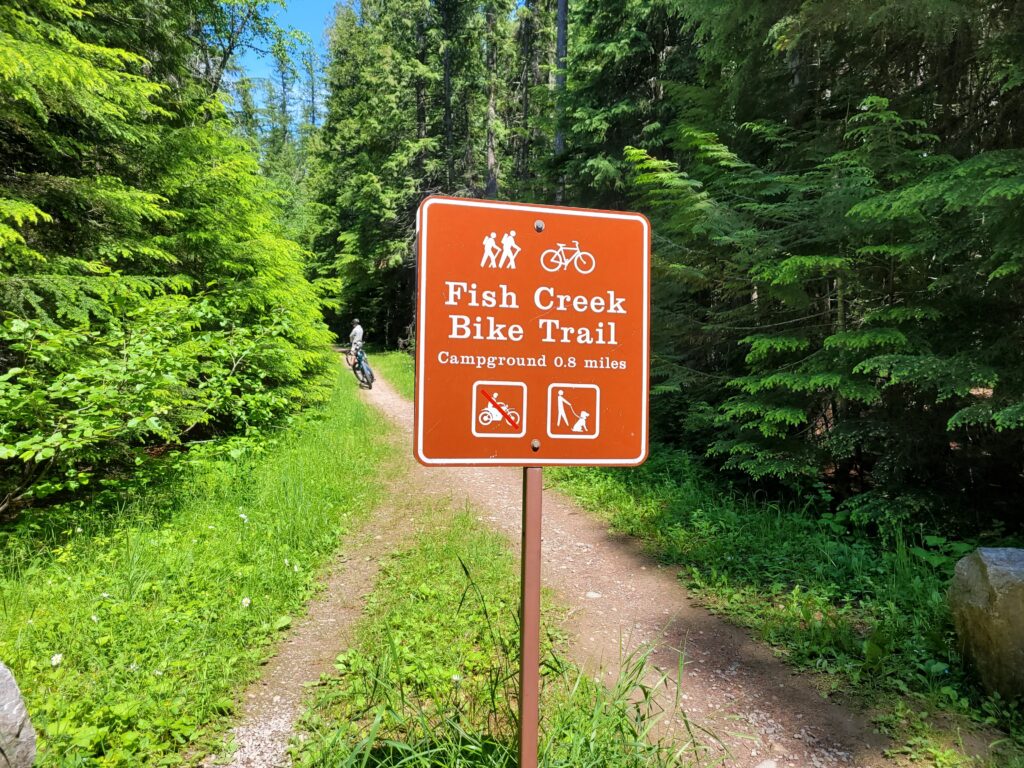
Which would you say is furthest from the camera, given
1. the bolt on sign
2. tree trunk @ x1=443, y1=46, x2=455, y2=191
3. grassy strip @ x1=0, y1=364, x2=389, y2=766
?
tree trunk @ x1=443, y1=46, x2=455, y2=191

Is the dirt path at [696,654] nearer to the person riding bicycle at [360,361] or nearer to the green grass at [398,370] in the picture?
the green grass at [398,370]

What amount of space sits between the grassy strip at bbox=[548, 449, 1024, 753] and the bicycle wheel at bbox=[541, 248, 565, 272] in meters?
2.92

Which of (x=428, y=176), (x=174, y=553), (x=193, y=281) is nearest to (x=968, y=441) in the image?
(x=174, y=553)

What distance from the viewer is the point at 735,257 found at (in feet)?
16.9

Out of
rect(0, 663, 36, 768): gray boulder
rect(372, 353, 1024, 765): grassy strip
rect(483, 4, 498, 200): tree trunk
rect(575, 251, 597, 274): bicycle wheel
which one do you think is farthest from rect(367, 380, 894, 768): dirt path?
rect(483, 4, 498, 200): tree trunk

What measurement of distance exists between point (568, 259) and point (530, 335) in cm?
29

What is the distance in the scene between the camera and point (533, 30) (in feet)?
62.6

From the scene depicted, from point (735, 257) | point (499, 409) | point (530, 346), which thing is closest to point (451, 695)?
point (499, 409)

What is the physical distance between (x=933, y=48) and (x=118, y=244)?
8.26m

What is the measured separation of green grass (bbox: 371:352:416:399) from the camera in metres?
15.3

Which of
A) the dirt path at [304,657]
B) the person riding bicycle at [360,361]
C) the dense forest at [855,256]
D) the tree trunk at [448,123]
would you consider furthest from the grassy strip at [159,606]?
the tree trunk at [448,123]

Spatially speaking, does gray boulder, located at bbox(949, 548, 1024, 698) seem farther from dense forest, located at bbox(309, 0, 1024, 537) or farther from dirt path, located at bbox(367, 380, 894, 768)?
dense forest, located at bbox(309, 0, 1024, 537)

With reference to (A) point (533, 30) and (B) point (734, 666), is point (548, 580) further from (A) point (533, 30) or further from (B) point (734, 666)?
(A) point (533, 30)

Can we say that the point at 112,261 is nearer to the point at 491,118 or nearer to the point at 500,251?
the point at 500,251
